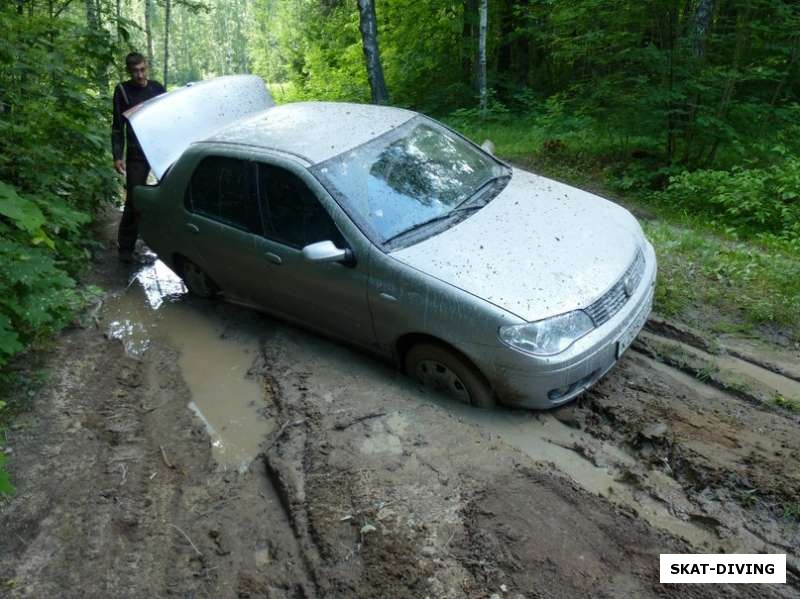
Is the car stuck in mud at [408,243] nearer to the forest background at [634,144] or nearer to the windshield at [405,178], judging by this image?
the windshield at [405,178]

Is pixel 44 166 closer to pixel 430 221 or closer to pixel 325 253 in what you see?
pixel 325 253

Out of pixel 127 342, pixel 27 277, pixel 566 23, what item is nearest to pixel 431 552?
pixel 27 277

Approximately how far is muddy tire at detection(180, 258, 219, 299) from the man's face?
7.54 feet

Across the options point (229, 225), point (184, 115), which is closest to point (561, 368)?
point (229, 225)

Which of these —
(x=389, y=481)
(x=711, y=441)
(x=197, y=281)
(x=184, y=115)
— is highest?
(x=184, y=115)

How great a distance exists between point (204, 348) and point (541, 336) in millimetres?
3128

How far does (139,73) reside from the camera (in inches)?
259

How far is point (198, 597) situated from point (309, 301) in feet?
7.25

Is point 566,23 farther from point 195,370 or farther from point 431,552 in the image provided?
point 431,552

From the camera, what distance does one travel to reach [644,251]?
4363 millimetres

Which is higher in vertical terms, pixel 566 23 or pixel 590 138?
pixel 566 23

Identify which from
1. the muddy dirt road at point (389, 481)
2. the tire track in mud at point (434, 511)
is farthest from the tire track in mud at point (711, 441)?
the tire track in mud at point (434, 511)

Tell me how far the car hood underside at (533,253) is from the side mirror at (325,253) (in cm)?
37

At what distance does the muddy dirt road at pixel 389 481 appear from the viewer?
2807mm
